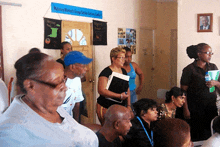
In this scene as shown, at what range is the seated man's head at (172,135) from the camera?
5.11 ft

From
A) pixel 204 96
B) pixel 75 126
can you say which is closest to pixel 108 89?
pixel 204 96

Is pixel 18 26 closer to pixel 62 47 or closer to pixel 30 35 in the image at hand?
pixel 30 35

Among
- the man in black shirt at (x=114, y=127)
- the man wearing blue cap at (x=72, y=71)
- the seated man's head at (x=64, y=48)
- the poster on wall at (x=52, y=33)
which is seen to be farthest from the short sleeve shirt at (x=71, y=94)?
the poster on wall at (x=52, y=33)

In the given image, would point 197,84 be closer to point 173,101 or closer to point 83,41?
point 173,101

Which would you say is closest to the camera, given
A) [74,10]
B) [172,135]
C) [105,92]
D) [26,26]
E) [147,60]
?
[172,135]

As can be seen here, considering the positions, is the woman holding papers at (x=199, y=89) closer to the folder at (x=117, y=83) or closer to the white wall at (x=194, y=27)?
the folder at (x=117, y=83)

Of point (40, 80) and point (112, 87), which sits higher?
point (40, 80)

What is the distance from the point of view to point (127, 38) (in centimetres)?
522

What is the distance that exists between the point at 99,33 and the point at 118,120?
277cm

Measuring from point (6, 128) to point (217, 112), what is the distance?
3.04 meters

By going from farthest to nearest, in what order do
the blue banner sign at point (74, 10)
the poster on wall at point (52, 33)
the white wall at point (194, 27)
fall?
the white wall at point (194, 27) < the blue banner sign at point (74, 10) < the poster on wall at point (52, 33)

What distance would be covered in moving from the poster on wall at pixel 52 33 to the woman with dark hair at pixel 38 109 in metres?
2.72

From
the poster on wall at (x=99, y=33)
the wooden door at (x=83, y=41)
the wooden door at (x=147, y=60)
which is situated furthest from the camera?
the wooden door at (x=147, y=60)

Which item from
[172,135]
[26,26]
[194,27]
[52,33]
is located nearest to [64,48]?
[52,33]
